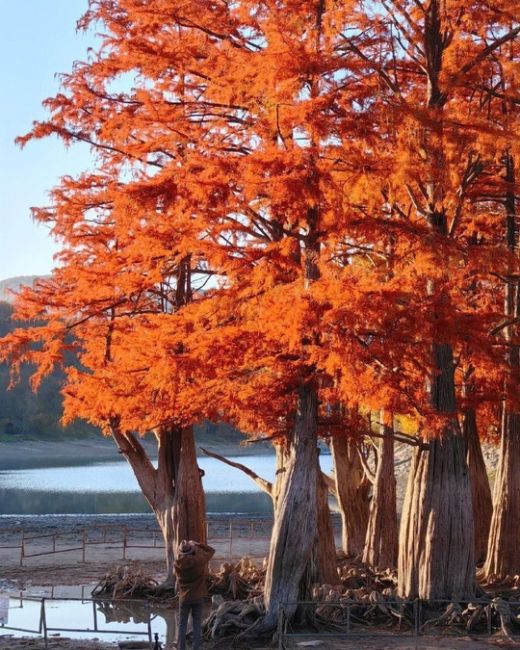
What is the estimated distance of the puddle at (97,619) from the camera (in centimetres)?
2048

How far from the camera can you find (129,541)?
4362 cm

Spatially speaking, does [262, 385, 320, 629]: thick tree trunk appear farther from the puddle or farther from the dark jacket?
the dark jacket

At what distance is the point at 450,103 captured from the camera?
23.7 meters

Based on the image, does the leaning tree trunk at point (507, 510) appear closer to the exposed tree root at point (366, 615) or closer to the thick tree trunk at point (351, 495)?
the exposed tree root at point (366, 615)

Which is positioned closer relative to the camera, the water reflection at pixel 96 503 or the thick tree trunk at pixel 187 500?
the thick tree trunk at pixel 187 500

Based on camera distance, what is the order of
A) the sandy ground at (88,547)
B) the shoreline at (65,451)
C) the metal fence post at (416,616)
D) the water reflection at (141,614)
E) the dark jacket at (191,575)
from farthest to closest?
the shoreline at (65,451) < the sandy ground at (88,547) < the water reflection at (141,614) < the metal fence post at (416,616) < the dark jacket at (191,575)

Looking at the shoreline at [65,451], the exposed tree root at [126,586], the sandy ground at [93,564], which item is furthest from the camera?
the shoreline at [65,451]

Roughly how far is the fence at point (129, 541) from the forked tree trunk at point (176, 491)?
28.1ft

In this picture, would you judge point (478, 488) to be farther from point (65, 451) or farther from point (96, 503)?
point (65, 451)

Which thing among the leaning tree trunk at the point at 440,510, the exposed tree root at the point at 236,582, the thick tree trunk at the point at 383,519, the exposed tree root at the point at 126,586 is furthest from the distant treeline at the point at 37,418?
the leaning tree trunk at the point at 440,510

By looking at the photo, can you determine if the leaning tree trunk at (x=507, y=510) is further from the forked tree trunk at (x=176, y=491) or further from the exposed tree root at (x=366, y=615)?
the forked tree trunk at (x=176, y=491)

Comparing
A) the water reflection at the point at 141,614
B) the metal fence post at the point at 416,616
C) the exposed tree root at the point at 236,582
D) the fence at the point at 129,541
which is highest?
the metal fence post at the point at 416,616

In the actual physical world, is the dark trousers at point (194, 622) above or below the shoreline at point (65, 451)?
above

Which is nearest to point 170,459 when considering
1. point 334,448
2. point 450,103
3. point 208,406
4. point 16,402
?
point 334,448
